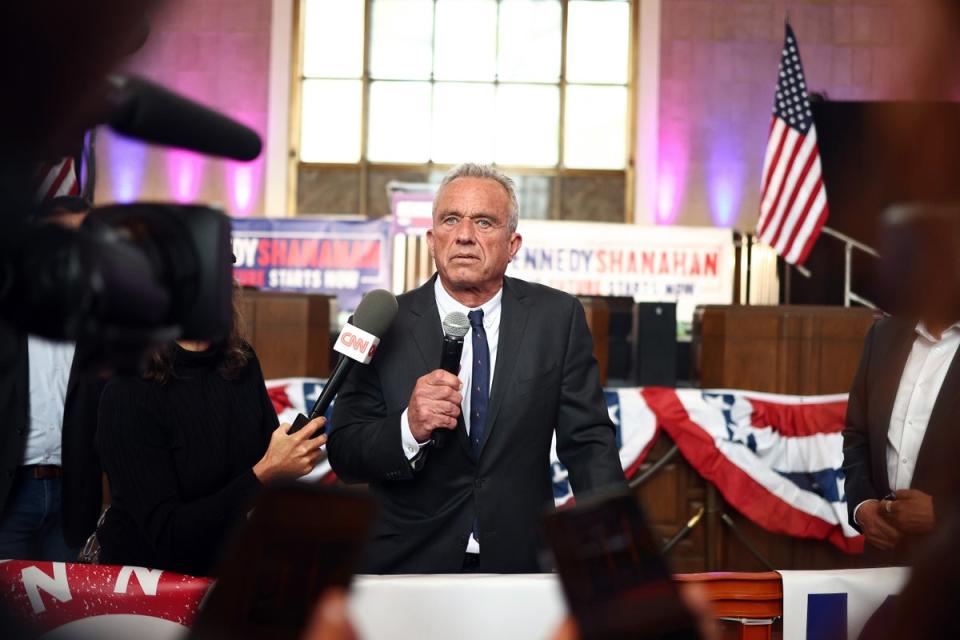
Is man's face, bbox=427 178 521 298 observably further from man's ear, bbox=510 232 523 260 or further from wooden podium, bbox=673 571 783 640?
wooden podium, bbox=673 571 783 640

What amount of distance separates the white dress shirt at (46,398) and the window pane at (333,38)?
30.4 feet

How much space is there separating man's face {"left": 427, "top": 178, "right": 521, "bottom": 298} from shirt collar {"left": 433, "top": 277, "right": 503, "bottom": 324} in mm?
22

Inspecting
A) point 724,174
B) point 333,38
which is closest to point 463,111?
point 333,38

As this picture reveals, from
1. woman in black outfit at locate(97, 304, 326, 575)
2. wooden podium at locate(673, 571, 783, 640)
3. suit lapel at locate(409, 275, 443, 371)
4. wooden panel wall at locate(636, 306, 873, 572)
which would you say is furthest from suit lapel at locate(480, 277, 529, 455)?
wooden panel wall at locate(636, 306, 873, 572)

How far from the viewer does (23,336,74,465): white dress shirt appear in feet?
9.34

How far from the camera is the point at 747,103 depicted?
11586 millimetres

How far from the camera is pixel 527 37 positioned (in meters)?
11.6

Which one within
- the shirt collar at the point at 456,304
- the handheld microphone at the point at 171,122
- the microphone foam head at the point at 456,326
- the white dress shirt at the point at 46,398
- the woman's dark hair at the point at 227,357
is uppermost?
the handheld microphone at the point at 171,122

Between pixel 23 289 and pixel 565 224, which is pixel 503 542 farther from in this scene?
pixel 565 224

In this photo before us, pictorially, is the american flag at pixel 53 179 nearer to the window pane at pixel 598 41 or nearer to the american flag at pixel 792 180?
the american flag at pixel 792 180

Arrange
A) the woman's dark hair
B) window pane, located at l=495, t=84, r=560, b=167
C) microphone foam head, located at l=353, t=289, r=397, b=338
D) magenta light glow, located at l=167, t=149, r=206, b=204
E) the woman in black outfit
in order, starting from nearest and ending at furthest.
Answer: the woman in black outfit, the woman's dark hair, microphone foam head, located at l=353, t=289, r=397, b=338, magenta light glow, located at l=167, t=149, r=206, b=204, window pane, located at l=495, t=84, r=560, b=167

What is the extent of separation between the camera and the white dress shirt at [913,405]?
8.02 feet

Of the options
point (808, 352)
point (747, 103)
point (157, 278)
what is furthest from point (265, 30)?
point (157, 278)

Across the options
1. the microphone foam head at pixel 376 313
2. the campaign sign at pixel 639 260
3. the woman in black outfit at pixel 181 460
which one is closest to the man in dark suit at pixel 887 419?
the microphone foam head at pixel 376 313
